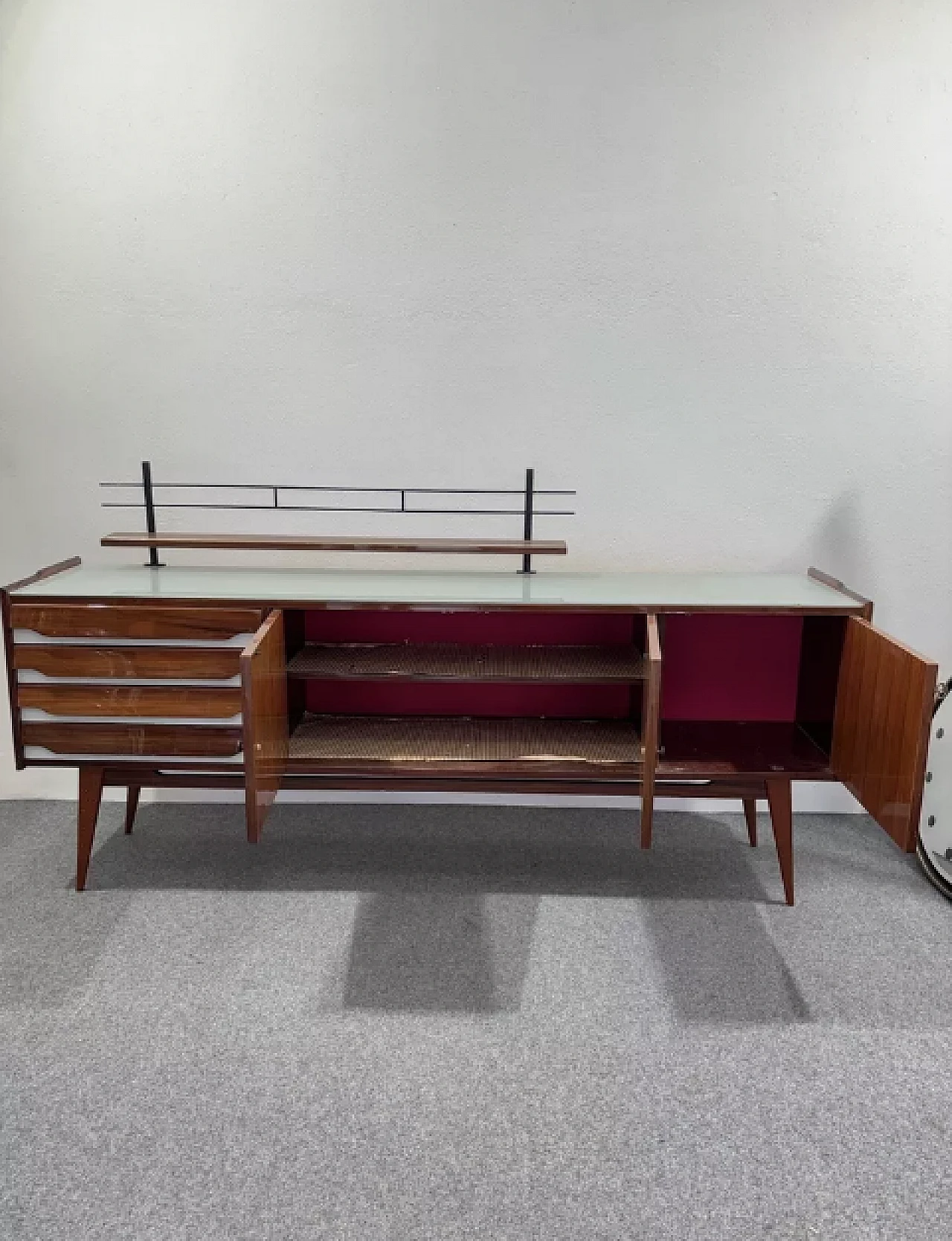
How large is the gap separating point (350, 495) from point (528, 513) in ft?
1.56

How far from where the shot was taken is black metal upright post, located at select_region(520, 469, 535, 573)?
2.09m

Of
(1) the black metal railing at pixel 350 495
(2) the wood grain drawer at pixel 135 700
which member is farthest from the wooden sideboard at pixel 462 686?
(1) the black metal railing at pixel 350 495

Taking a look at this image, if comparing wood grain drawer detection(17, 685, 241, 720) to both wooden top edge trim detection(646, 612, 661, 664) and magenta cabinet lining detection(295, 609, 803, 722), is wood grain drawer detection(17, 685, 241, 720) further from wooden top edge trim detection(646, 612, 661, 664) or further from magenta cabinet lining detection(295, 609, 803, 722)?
wooden top edge trim detection(646, 612, 661, 664)

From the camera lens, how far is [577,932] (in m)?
1.84

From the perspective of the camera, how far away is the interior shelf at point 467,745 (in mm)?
1851

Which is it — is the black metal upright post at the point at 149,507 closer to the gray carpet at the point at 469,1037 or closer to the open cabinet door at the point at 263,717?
the open cabinet door at the point at 263,717

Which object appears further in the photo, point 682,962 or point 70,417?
point 70,417

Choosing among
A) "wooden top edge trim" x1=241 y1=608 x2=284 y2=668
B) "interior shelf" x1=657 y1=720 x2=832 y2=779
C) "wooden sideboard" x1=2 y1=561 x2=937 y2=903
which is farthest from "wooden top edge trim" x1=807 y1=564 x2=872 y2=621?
"wooden top edge trim" x1=241 y1=608 x2=284 y2=668

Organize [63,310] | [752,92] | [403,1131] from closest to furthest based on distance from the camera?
[403,1131], [752,92], [63,310]

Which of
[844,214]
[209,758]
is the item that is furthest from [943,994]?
[844,214]

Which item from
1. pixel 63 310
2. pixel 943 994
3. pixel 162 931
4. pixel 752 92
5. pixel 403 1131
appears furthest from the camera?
pixel 63 310

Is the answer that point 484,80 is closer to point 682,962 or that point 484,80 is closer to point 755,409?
point 755,409

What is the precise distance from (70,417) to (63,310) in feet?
0.85

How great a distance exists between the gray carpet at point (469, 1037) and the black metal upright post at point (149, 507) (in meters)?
0.73
